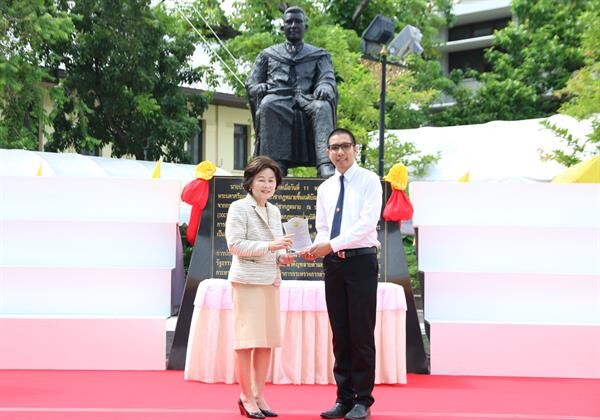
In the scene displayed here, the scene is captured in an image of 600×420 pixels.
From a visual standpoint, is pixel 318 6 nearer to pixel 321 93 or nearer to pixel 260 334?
pixel 321 93

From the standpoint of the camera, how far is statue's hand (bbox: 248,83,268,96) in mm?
6875

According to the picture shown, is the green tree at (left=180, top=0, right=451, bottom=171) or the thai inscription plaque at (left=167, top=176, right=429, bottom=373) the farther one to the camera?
the green tree at (left=180, top=0, right=451, bottom=171)

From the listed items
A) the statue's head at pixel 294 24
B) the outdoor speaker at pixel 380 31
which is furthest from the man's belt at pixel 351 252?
the outdoor speaker at pixel 380 31

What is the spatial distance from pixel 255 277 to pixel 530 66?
1727 cm

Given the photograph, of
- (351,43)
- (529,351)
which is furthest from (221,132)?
(529,351)

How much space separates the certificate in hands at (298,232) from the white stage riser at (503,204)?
204cm

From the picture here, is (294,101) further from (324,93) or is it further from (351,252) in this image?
(351,252)

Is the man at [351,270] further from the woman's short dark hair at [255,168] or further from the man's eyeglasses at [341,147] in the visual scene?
the woman's short dark hair at [255,168]

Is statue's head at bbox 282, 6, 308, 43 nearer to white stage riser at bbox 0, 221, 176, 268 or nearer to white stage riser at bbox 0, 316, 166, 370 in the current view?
white stage riser at bbox 0, 221, 176, 268

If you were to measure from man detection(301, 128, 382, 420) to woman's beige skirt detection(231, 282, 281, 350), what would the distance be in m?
0.31

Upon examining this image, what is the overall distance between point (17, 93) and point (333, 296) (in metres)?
10.1

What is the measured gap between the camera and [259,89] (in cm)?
688

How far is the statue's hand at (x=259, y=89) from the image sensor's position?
22.6 ft

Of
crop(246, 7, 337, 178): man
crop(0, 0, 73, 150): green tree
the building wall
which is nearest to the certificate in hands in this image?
crop(246, 7, 337, 178): man
